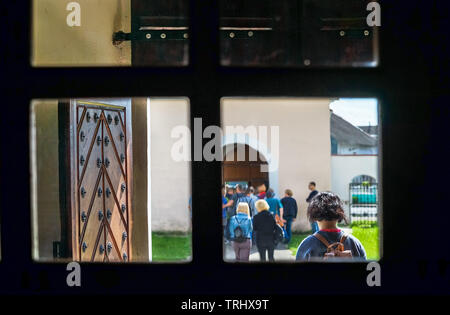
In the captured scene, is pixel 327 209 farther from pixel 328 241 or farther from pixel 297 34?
pixel 297 34

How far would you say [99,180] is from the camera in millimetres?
3184

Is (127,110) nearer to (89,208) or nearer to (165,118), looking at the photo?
(89,208)

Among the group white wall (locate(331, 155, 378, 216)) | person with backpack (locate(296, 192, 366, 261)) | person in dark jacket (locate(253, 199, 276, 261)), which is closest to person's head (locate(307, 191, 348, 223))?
person with backpack (locate(296, 192, 366, 261))

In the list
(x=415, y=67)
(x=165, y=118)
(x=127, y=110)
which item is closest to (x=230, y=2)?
(x=415, y=67)

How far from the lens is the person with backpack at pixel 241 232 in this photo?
5043 mm

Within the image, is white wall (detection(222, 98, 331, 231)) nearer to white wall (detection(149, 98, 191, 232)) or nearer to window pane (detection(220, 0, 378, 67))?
white wall (detection(149, 98, 191, 232))

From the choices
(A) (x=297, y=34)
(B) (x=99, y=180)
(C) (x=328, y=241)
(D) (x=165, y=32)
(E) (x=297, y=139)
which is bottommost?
(C) (x=328, y=241)

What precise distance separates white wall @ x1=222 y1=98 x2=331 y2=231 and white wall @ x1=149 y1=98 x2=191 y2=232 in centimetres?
127

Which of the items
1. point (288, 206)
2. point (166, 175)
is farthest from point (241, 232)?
point (166, 175)

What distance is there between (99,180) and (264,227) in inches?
109

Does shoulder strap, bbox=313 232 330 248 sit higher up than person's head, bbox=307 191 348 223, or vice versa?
person's head, bbox=307 191 348 223

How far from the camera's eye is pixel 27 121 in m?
0.90

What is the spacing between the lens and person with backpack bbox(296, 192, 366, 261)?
2.20m
